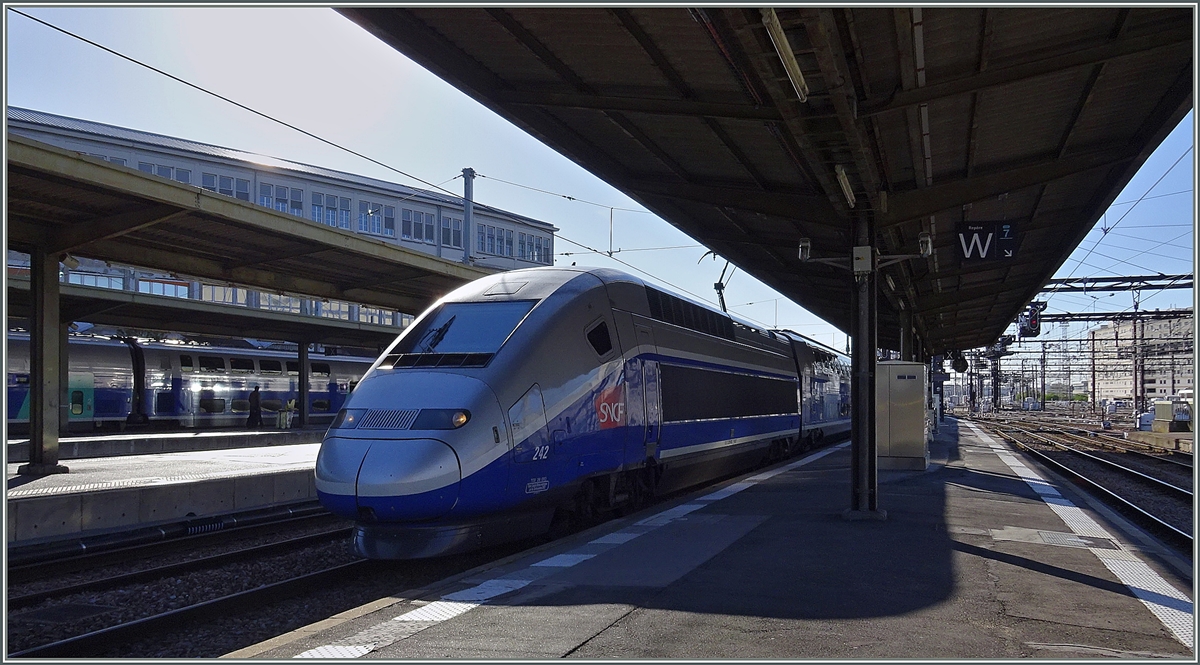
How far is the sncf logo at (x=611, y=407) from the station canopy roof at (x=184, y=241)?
7.60m

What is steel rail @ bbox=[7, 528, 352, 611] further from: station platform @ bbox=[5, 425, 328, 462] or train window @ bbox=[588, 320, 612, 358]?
station platform @ bbox=[5, 425, 328, 462]

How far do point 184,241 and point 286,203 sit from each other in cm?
3471

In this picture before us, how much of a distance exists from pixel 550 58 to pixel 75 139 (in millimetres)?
40869

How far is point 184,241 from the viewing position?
1652 centimetres

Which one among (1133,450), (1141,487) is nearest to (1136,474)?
(1141,487)

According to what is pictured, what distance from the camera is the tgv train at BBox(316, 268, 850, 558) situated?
27.2 ft

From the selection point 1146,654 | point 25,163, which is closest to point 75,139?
point 25,163

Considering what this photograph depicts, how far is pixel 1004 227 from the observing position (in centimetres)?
1442

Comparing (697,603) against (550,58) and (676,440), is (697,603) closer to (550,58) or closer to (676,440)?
(550,58)

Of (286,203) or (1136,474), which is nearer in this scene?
(1136,474)

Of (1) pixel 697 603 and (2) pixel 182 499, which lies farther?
(2) pixel 182 499

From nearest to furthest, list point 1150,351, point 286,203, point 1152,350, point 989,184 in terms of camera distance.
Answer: point 989,184 < point 286,203 < point 1152,350 < point 1150,351

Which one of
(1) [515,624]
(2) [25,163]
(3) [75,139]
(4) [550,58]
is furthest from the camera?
(3) [75,139]

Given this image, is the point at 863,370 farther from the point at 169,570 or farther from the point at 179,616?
the point at 169,570
